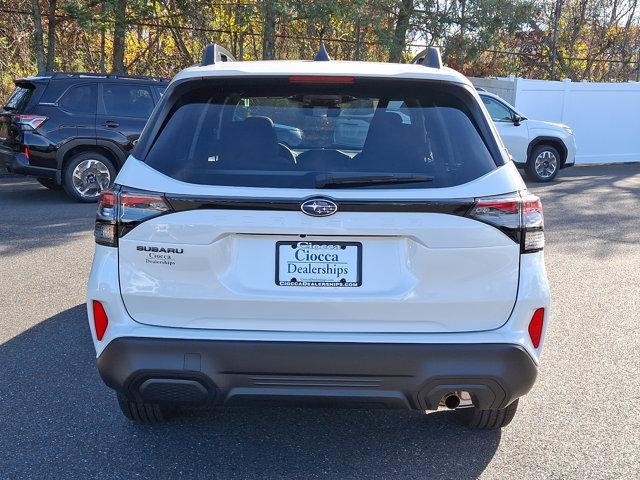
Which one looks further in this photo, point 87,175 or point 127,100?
point 127,100

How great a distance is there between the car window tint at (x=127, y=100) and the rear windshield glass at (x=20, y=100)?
1091 mm

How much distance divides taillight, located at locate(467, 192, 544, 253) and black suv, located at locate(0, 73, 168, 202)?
8721mm

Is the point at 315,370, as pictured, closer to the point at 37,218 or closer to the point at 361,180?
the point at 361,180

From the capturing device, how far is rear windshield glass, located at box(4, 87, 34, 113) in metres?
10.8

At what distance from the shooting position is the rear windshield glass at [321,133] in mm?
3072

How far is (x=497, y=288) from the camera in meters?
3.02

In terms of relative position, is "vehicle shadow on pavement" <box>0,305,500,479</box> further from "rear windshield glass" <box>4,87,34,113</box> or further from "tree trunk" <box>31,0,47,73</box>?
"tree trunk" <box>31,0,47,73</box>

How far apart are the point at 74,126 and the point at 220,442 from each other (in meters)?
8.36

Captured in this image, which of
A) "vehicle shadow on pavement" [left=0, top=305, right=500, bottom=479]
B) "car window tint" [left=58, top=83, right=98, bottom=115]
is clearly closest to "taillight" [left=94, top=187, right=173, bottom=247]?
"vehicle shadow on pavement" [left=0, top=305, right=500, bottom=479]

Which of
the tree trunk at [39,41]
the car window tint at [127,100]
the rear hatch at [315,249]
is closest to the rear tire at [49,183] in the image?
the car window tint at [127,100]

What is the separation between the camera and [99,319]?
10.3ft

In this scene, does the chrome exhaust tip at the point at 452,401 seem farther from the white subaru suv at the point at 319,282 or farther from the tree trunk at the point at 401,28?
the tree trunk at the point at 401,28

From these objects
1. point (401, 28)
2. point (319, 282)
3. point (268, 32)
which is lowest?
point (319, 282)

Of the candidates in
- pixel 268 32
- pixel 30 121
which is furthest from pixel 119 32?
pixel 30 121
